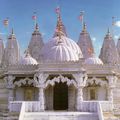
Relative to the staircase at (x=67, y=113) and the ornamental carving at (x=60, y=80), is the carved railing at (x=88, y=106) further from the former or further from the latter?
the ornamental carving at (x=60, y=80)

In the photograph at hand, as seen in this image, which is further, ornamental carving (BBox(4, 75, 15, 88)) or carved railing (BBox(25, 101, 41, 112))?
ornamental carving (BBox(4, 75, 15, 88))

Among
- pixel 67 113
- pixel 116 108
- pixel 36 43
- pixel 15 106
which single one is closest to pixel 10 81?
pixel 15 106

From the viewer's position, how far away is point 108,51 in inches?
2077

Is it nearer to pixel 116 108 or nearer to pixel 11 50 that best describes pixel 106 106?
pixel 116 108

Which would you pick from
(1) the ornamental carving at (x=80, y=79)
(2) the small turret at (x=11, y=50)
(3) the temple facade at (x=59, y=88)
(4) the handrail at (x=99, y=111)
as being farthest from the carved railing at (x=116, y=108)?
(2) the small turret at (x=11, y=50)

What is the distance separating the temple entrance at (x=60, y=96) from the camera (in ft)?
99.1

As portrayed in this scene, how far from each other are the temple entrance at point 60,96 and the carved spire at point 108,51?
2187 centimetres

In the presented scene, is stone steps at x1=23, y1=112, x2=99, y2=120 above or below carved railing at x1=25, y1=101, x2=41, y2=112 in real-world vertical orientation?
below

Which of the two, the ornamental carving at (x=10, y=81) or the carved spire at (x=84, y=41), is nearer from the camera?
the ornamental carving at (x=10, y=81)

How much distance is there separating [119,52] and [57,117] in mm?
34065

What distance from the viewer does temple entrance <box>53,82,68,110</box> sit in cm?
3020

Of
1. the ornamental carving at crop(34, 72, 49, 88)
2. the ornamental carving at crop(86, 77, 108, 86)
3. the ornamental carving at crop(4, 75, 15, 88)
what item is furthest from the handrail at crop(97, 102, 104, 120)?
the ornamental carving at crop(4, 75, 15, 88)

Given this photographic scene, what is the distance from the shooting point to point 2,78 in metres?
30.8

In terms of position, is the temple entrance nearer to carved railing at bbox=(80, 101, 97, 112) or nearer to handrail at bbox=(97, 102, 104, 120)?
carved railing at bbox=(80, 101, 97, 112)
